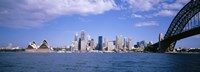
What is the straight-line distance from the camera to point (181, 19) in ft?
342

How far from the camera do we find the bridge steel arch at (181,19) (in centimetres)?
8820

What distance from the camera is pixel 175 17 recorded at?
354 ft

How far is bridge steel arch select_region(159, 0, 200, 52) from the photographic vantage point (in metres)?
88.2

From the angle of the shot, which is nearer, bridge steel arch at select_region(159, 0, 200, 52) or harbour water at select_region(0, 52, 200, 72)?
harbour water at select_region(0, 52, 200, 72)

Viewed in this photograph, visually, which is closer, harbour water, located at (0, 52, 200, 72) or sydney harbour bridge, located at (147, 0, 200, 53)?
harbour water, located at (0, 52, 200, 72)

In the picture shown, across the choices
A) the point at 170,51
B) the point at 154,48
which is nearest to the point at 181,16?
the point at 170,51

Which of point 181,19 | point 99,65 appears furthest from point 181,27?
point 99,65

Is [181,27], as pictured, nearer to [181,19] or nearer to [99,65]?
[181,19]

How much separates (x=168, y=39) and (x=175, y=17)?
42.4 feet

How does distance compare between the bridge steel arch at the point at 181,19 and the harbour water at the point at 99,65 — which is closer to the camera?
the harbour water at the point at 99,65

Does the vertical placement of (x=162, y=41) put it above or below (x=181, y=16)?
below

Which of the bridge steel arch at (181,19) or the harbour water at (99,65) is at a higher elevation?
the bridge steel arch at (181,19)

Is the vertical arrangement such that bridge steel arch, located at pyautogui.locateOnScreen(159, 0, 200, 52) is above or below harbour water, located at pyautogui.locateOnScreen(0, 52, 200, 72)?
above

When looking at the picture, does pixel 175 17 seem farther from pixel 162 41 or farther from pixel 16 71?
pixel 16 71
